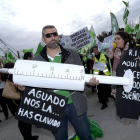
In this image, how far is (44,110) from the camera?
1.53 metres

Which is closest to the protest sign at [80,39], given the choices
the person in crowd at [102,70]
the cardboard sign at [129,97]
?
the person in crowd at [102,70]

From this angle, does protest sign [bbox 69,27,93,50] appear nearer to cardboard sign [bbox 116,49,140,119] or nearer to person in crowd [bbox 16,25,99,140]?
person in crowd [bbox 16,25,99,140]

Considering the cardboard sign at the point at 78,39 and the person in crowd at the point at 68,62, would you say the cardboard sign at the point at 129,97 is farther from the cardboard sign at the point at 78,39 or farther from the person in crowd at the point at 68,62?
the cardboard sign at the point at 78,39

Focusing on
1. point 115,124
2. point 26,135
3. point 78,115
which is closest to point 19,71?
point 78,115

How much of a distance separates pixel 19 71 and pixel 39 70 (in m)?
0.18

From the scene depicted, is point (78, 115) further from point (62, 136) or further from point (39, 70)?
point (39, 70)

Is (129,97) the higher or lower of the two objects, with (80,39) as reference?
lower

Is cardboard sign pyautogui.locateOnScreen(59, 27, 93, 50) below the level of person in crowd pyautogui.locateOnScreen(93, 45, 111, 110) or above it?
above

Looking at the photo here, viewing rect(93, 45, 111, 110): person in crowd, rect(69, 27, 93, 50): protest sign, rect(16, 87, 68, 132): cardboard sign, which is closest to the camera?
rect(16, 87, 68, 132): cardboard sign

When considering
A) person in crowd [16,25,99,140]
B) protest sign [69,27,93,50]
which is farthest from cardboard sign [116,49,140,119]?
protest sign [69,27,93,50]

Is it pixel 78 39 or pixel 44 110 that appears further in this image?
pixel 78 39

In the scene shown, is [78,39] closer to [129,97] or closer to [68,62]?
[68,62]

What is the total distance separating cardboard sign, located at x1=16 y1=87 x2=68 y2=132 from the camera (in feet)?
4.97

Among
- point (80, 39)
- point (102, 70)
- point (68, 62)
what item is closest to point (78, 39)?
point (80, 39)
